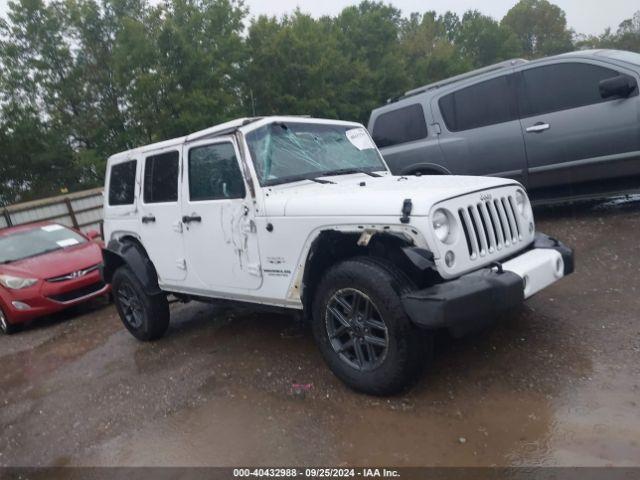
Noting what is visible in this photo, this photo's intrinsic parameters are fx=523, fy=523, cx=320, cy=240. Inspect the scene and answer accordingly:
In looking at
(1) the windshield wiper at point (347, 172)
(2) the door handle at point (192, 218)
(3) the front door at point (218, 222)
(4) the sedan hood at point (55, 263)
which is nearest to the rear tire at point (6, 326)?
(4) the sedan hood at point (55, 263)

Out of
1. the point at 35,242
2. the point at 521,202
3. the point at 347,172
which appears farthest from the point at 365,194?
the point at 35,242

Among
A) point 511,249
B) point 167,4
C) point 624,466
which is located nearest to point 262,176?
point 511,249

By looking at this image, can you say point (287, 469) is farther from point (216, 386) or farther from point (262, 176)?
point (262, 176)

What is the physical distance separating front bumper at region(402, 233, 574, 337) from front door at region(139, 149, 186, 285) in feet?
8.00

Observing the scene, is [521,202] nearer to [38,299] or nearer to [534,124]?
[534,124]

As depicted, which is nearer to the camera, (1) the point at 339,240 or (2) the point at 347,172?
(1) the point at 339,240

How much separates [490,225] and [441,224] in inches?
16.5

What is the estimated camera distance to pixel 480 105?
6609mm

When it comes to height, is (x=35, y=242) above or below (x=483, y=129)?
below

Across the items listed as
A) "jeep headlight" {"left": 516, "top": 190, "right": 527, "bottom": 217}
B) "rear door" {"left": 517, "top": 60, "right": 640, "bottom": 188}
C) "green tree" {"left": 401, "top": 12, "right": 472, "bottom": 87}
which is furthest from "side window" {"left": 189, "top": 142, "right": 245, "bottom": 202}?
"green tree" {"left": 401, "top": 12, "right": 472, "bottom": 87}

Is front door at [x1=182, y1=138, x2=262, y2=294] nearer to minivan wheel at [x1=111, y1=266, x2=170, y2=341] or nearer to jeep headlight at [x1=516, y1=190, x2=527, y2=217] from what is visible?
minivan wheel at [x1=111, y1=266, x2=170, y2=341]

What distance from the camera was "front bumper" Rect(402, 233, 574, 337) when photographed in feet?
9.13

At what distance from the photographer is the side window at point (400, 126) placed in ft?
23.4

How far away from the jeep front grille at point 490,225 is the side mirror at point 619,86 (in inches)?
113
